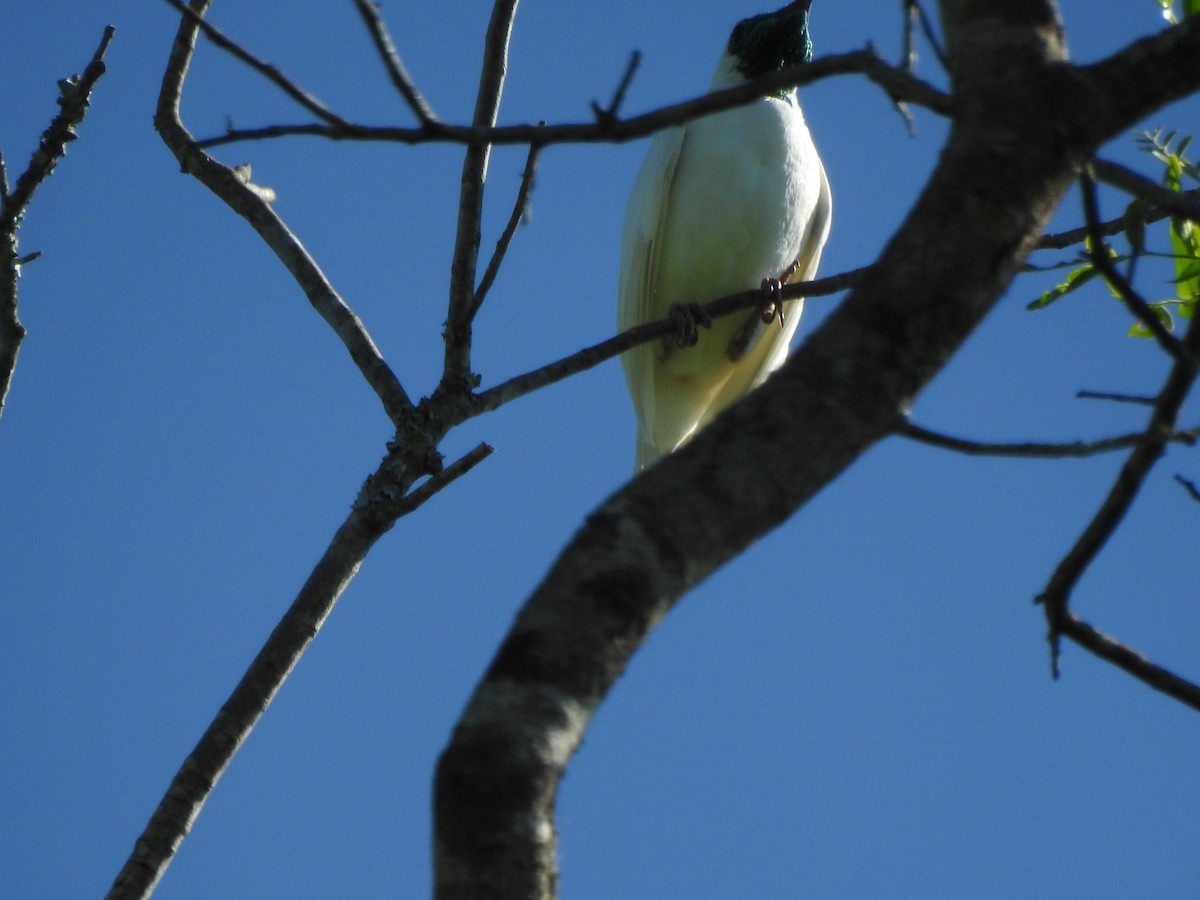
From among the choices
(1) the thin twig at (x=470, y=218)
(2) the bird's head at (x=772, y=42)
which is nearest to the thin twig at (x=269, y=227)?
(1) the thin twig at (x=470, y=218)

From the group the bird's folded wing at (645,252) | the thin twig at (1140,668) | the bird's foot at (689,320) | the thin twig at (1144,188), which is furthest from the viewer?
the bird's folded wing at (645,252)

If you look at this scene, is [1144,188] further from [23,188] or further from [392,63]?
[23,188]

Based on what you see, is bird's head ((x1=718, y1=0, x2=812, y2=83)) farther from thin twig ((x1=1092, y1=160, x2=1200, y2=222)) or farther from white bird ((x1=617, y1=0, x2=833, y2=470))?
thin twig ((x1=1092, y1=160, x2=1200, y2=222))

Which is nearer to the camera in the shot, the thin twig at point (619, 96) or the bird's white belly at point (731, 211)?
the thin twig at point (619, 96)

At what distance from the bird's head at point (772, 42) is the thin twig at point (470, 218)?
3326mm

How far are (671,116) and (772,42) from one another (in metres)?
5.49

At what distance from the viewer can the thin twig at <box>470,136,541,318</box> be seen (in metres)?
3.47

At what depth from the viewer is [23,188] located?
3.45 metres

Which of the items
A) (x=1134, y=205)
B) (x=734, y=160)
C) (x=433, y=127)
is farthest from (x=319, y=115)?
(x=734, y=160)

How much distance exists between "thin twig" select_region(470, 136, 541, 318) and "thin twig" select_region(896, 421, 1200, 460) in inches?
76.7

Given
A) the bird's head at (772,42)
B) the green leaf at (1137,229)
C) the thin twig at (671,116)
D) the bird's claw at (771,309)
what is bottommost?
the thin twig at (671,116)

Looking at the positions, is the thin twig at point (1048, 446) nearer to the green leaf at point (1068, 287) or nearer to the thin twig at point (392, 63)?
the thin twig at point (392, 63)

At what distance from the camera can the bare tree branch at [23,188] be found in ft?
10.9

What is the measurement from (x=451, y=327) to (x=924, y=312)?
2273 mm
